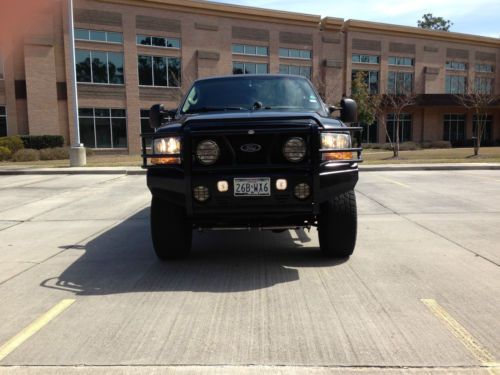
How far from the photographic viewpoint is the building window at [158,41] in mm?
31797

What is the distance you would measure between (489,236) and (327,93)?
30.3 meters

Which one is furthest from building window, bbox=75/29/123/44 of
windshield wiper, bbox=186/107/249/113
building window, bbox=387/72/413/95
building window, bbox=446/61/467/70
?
building window, bbox=446/61/467/70

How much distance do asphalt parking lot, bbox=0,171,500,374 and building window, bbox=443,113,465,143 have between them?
1480 inches

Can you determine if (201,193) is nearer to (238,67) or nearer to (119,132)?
(119,132)

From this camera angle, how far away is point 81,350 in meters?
3.20

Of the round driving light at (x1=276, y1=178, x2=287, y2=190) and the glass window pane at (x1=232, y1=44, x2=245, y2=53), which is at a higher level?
the glass window pane at (x1=232, y1=44, x2=245, y2=53)

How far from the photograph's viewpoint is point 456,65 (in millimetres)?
43750

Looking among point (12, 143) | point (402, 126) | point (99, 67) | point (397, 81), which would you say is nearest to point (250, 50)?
point (99, 67)

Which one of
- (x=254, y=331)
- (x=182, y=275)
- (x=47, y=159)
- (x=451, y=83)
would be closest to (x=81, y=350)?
(x=254, y=331)

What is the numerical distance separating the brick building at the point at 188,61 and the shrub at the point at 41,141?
1.40 metres

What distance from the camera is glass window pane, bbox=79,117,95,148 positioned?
30.9 meters

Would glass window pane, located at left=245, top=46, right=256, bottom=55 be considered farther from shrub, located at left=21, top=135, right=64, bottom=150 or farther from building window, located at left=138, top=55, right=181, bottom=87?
shrub, located at left=21, top=135, right=64, bottom=150

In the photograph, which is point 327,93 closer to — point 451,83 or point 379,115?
point 379,115

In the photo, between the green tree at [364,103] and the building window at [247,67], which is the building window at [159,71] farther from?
the green tree at [364,103]
